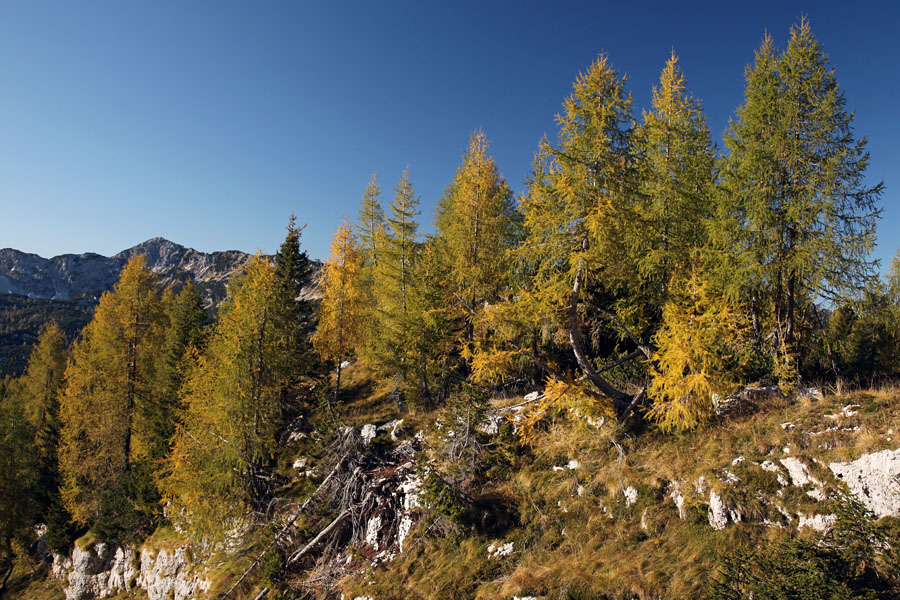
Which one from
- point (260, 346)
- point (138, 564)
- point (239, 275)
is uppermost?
point (239, 275)

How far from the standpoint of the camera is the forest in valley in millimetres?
10094

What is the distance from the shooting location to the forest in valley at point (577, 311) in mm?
10094

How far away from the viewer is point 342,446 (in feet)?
42.8

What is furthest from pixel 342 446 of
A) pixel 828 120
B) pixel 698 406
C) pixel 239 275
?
pixel 828 120

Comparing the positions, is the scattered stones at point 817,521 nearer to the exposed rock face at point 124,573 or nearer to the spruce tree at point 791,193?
the spruce tree at point 791,193

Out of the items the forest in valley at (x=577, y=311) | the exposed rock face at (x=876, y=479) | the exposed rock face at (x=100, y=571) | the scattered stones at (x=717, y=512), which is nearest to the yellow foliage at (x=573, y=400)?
the forest in valley at (x=577, y=311)

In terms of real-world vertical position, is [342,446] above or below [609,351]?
below

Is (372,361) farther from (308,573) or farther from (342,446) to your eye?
(308,573)

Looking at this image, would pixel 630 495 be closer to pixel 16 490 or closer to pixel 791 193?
pixel 791 193

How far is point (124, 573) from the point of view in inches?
744

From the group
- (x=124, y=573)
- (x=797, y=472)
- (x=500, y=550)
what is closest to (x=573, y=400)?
(x=500, y=550)

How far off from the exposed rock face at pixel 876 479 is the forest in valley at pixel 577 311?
1.53 m

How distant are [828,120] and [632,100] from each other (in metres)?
5.37

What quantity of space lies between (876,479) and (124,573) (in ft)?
93.5
